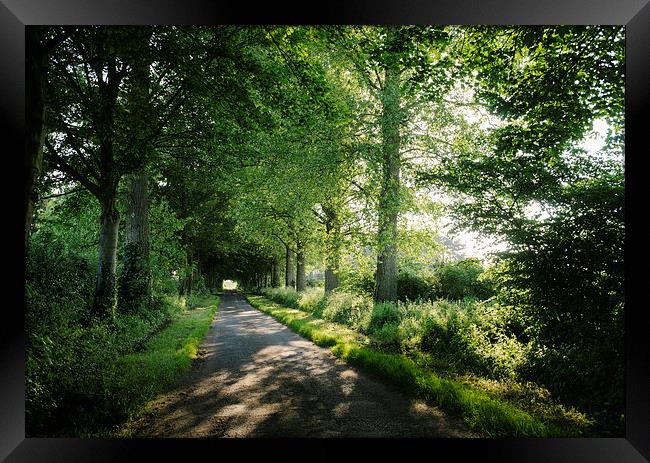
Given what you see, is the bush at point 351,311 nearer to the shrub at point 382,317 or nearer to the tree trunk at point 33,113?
the shrub at point 382,317

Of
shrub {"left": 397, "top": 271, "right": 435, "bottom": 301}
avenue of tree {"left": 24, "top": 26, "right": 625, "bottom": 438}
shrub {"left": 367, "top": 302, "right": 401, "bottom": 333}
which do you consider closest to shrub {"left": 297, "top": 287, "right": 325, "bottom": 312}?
shrub {"left": 397, "top": 271, "right": 435, "bottom": 301}

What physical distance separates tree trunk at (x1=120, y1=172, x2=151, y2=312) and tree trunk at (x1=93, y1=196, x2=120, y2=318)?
230cm

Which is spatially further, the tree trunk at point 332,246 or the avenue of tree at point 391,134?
the tree trunk at point 332,246

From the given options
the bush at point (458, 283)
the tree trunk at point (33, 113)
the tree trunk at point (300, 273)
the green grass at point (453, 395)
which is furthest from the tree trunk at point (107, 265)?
the tree trunk at point (300, 273)

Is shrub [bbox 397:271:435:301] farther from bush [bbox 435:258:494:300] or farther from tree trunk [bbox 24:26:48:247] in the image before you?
tree trunk [bbox 24:26:48:247]

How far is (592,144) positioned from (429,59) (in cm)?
311

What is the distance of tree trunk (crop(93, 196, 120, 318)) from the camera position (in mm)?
10062

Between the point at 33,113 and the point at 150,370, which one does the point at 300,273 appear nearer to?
the point at 150,370

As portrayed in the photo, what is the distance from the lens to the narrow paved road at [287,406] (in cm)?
466

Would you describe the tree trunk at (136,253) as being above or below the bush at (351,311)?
above
